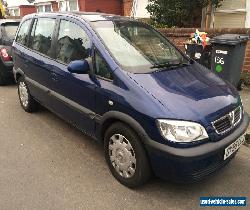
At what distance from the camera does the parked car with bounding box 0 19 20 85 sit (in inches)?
299

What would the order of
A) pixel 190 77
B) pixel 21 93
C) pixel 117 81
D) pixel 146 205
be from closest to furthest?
pixel 146 205 → pixel 117 81 → pixel 190 77 → pixel 21 93

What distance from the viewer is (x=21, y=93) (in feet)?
19.4

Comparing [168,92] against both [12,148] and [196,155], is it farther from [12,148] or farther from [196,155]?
[12,148]

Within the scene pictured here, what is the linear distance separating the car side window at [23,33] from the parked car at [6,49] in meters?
1.84

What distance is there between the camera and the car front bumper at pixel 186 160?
299 cm

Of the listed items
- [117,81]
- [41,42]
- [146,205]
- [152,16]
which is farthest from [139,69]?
[152,16]

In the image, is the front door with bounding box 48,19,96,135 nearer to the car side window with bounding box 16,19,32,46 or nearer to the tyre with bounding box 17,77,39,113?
the tyre with bounding box 17,77,39,113

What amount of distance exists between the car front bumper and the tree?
23.4ft

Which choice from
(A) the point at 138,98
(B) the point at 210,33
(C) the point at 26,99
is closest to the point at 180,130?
(A) the point at 138,98

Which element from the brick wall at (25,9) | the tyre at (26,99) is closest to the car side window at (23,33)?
the tyre at (26,99)

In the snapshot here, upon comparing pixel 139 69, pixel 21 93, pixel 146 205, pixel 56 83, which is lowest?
pixel 146 205

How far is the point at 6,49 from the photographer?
7.68 m

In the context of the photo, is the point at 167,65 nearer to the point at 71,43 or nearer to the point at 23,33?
the point at 71,43

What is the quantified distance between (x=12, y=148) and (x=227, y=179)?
2.90m
